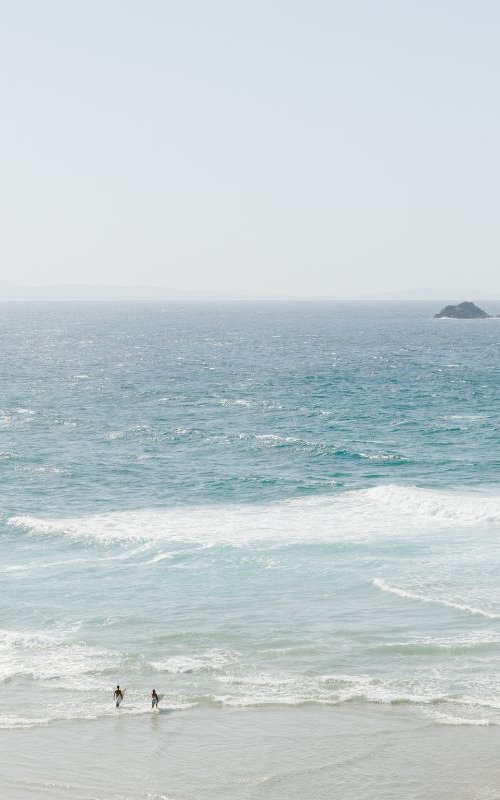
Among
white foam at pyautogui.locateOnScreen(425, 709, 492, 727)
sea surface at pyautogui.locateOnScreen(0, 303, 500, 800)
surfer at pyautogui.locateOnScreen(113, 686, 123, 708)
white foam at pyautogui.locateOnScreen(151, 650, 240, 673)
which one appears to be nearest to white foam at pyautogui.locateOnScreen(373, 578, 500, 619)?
sea surface at pyautogui.locateOnScreen(0, 303, 500, 800)

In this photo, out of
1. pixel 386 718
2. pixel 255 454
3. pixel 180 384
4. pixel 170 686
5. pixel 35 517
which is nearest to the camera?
pixel 386 718

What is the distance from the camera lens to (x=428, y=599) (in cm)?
4653

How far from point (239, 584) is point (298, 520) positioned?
1335cm

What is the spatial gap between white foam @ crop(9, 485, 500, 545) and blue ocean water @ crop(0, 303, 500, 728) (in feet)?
0.71

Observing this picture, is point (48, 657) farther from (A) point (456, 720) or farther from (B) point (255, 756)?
(A) point (456, 720)

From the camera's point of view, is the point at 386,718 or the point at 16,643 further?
the point at 16,643

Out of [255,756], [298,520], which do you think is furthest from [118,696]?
[298,520]

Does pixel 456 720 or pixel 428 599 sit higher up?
pixel 428 599

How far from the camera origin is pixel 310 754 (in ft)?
105

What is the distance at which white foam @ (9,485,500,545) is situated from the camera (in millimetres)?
59375

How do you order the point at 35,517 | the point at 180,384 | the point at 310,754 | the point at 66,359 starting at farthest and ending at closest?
the point at 66,359 < the point at 180,384 < the point at 35,517 < the point at 310,754

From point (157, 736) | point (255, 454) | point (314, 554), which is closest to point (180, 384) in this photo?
point (255, 454)

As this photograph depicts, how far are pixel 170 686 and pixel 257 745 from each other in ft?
20.9

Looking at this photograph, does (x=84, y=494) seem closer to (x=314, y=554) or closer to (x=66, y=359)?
(x=314, y=554)
